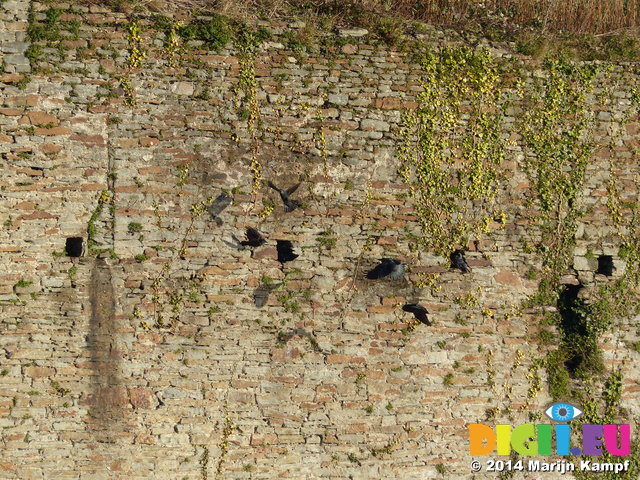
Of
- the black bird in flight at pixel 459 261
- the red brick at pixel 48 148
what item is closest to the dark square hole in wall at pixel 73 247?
the red brick at pixel 48 148

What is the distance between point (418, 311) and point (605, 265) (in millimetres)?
2070

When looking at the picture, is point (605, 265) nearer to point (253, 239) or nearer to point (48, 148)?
point (253, 239)

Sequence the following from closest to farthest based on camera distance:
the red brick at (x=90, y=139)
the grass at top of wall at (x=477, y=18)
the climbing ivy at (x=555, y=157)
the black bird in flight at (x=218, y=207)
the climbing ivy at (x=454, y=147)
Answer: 1. the red brick at (x=90, y=139)
2. the black bird in flight at (x=218, y=207)
3. the grass at top of wall at (x=477, y=18)
4. the climbing ivy at (x=454, y=147)
5. the climbing ivy at (x=555, y=157)

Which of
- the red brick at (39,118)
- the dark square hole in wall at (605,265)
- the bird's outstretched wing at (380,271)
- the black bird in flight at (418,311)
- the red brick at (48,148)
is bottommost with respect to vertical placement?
the black bird in flight at (418,311)

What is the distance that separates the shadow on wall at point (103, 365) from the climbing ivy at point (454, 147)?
9.90ft

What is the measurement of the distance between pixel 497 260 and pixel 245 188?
8.51 feet

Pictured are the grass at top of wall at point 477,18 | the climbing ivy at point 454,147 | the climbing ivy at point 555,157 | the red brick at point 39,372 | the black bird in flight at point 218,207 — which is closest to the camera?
the red brick at point 39,372

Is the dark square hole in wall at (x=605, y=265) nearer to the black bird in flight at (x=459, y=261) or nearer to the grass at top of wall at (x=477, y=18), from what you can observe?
the black bird in flight at (x=459, y=261)

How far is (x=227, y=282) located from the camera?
5328 millimetres

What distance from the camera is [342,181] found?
5.50m

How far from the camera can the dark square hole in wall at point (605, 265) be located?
5762 millimetres

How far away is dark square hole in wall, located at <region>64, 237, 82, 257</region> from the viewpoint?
5.18m

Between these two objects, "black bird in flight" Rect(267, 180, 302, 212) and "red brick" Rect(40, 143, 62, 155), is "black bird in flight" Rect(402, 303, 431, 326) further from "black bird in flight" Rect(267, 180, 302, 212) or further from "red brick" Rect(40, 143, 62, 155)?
"red brick" Rect(40, 143, 62, 155)

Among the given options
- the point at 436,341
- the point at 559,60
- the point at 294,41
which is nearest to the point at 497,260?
the point at 436,341
